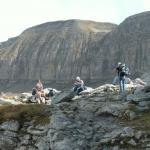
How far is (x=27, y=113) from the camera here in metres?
25.9

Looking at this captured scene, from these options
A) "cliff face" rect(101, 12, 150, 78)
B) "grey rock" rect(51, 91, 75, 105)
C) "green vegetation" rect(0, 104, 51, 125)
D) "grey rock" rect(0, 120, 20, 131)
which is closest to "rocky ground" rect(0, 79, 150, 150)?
"grey rock" rect(0, 120, 20, 131)

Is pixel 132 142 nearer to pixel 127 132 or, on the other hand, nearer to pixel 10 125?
pixel 127 132

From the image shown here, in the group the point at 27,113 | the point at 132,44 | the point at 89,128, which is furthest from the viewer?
the point at 132,44

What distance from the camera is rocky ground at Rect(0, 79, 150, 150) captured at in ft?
70.8

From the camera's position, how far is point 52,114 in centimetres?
2533

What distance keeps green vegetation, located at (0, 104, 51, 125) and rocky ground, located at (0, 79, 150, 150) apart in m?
0.18

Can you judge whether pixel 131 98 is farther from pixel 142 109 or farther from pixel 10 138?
pixel 10 138

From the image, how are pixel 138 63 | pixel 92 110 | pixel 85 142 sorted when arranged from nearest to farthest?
pixel 85 142
pixel 92 110
pixel 138 63

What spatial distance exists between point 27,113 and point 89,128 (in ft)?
13.3

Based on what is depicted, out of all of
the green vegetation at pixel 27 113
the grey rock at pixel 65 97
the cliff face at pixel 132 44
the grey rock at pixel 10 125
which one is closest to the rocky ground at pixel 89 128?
the grey rock at pixel 10 125

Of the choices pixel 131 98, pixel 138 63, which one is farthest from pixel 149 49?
pixel 131 98

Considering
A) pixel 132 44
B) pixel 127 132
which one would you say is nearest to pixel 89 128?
pixel 127 132

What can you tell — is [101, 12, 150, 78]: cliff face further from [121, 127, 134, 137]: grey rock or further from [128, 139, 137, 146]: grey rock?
[128, 139, 137, 146]: grey rock

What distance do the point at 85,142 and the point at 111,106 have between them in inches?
150
